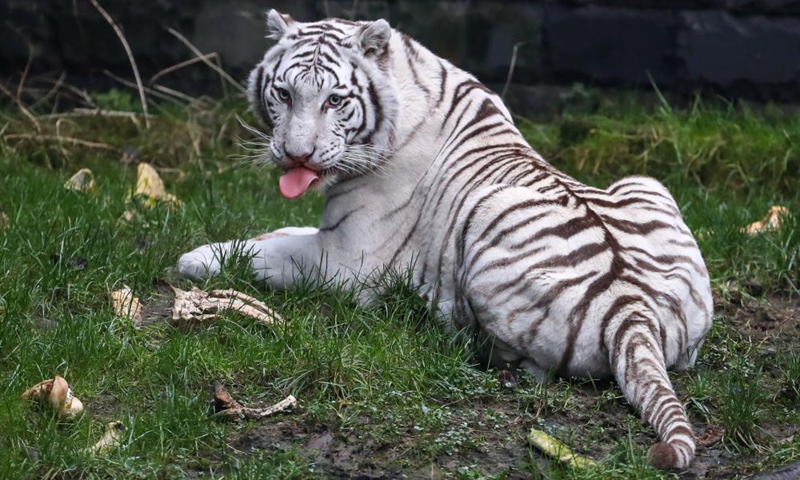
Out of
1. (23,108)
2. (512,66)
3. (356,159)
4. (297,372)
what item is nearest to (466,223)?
(356,159)

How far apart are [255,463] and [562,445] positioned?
99 centimetres

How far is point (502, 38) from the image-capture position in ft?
28.1

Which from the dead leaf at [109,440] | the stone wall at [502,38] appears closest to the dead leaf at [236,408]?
the dead leaf at [109,440]

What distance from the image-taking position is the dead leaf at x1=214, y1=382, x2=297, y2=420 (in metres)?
3.86

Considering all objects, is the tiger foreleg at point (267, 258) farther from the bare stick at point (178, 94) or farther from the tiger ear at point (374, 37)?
the bare stick at point (178, 94)

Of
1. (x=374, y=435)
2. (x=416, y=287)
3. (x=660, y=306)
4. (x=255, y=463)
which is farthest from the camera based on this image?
(x=416, y=287)

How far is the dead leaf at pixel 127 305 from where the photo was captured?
460 centimetres

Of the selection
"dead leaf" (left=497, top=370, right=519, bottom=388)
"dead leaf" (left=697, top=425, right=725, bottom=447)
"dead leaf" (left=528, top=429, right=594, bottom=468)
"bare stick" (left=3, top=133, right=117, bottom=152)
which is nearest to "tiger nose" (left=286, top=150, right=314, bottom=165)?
"dead leaf" (left=497, top=370, right=519, bottom=388)

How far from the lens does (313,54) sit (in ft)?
16.5

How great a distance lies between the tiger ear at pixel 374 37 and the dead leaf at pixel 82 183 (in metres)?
1.96

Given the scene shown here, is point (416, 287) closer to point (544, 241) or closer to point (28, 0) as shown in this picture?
point (544, 241)

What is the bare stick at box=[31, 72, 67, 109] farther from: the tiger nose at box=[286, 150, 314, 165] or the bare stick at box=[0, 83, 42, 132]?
the tiger nose at box=[286, 150, 314, 165]

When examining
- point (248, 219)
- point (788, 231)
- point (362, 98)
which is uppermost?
point (362, 98)

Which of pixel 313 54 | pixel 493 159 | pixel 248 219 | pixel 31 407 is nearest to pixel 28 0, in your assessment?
pixel 248 219
